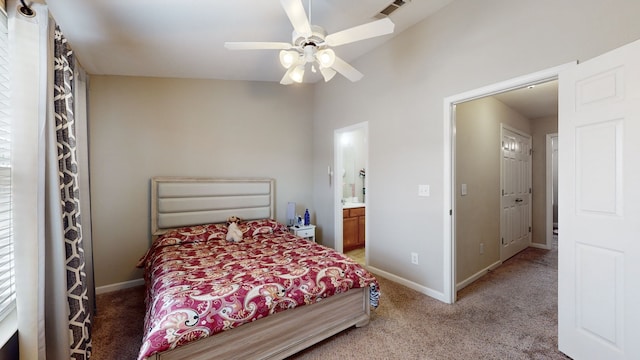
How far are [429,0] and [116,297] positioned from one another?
446cm

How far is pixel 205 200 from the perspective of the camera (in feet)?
11.4

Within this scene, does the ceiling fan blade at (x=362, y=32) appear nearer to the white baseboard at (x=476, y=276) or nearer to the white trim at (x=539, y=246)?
the white baseboard at (x=476, y=276)

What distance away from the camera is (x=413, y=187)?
2988 millimetres

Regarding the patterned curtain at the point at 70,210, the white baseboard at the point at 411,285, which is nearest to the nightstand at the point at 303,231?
the white baseboard at the point at 411,285

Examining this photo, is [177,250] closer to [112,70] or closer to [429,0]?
[112,70]

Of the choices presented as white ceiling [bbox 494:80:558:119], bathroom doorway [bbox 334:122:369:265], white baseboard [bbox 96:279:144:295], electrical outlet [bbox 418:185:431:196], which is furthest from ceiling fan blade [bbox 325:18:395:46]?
white baseboard [bbox 96:279:144:295]

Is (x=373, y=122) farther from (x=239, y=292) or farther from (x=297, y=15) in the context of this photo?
(x=239, y=292)

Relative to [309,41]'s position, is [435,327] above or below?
below

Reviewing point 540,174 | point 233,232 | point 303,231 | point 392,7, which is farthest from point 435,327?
point 540,174

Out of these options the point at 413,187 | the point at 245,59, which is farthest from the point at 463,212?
the point at 245,59

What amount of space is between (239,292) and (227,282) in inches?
6.7

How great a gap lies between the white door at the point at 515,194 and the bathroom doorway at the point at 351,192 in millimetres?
2112

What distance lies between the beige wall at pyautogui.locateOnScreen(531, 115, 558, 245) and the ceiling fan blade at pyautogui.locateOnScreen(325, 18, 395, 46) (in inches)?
188

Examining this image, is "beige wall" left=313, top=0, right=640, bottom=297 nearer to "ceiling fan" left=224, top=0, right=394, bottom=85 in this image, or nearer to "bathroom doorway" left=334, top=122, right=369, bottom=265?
"bathroom doorway" left=334, top=122, right=369, bottom=265
